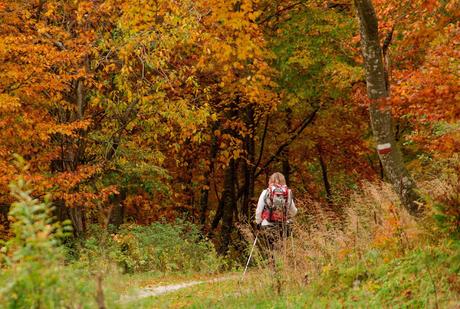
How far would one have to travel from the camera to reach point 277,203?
12203 millimetres

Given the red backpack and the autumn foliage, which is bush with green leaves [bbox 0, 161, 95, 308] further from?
the red backpack

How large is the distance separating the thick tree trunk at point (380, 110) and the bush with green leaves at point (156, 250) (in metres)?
6.56

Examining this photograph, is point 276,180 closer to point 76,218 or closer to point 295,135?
point 76,218

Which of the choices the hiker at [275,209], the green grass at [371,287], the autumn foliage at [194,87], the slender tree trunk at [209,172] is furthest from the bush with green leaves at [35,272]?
the slender tree trunk at [209,172]

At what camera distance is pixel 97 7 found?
63.2ft

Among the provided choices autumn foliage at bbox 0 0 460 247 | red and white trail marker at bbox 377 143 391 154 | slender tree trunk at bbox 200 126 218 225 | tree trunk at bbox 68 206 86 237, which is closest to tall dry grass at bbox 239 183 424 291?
red and white trail marker at bbox 377 143 391 154

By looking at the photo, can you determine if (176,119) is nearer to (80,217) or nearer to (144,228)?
(144,228)

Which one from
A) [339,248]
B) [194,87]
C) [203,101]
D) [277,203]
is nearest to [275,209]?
[277,203]

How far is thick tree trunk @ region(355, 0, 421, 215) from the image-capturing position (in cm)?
1084

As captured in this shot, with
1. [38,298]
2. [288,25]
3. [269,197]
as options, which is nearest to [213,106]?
[288,25]

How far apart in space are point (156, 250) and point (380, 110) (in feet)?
27.9

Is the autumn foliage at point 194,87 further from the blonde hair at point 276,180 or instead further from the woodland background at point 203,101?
the blonde hair at point 276,180

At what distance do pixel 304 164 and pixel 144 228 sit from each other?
43.6 ft

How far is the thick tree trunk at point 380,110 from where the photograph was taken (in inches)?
427
